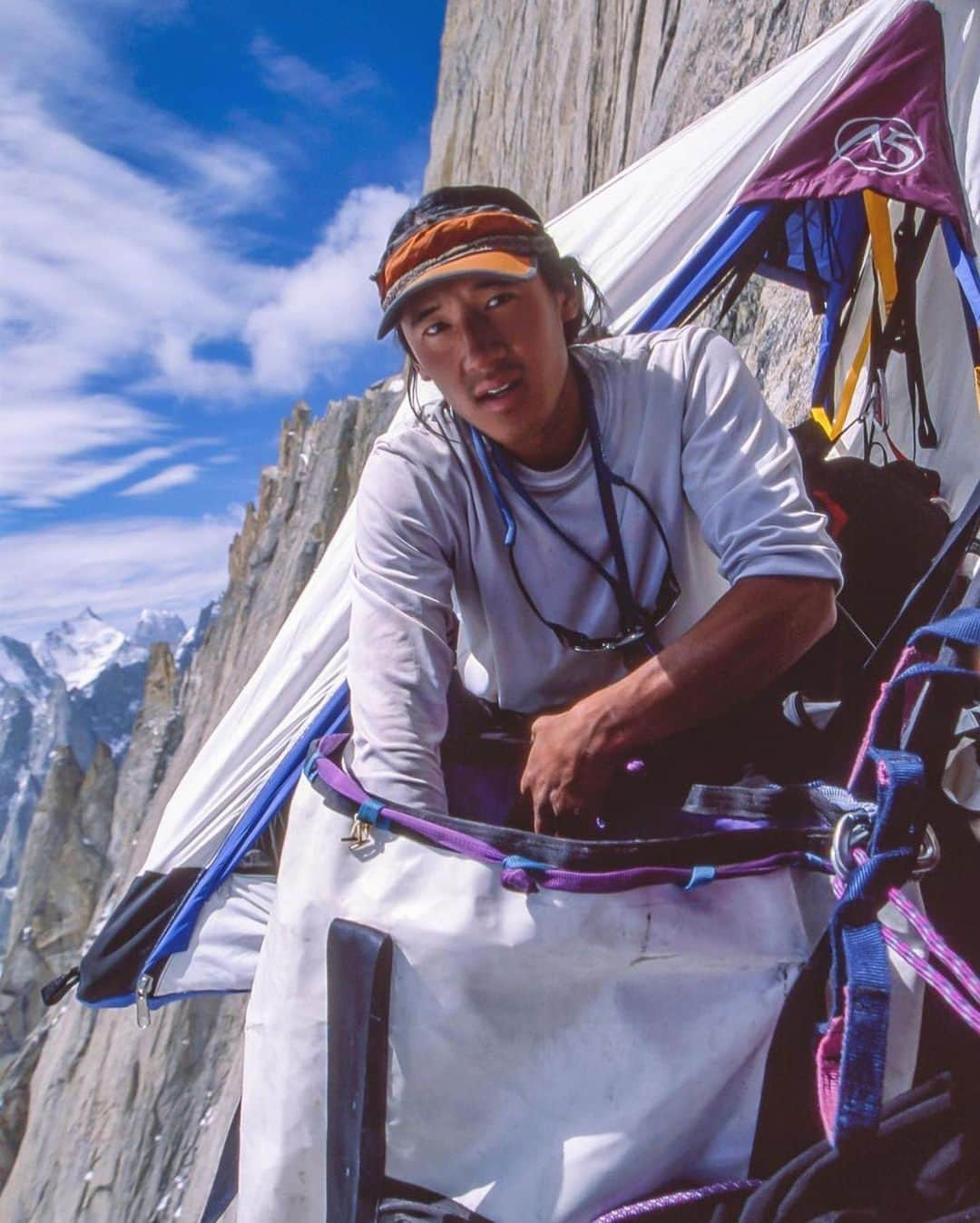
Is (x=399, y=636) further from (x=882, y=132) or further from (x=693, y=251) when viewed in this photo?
(x=882, y=132)

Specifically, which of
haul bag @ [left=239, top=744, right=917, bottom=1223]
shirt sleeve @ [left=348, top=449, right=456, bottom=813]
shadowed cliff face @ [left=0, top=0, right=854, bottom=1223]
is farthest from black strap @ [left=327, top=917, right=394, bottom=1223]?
shadowed cliff face @ [left=0, top=0, right=854, bottom=1223]

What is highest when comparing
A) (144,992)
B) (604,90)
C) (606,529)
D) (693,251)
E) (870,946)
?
(604,90)

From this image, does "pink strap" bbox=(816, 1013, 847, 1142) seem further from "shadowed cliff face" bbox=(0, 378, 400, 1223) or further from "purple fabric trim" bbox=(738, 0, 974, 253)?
"shadowed cliff face" bbox=(0, 378, 400, 1223)

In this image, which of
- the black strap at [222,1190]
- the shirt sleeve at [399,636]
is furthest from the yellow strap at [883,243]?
the black strap at [222,1190]

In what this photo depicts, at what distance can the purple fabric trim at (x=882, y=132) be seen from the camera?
259 cm

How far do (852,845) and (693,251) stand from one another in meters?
2.26

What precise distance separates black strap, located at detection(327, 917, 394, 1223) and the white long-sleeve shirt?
0.46m

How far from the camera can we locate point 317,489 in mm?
22188

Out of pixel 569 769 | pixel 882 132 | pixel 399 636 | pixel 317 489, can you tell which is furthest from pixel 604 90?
pixel 317 489

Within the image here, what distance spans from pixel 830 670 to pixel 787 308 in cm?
372

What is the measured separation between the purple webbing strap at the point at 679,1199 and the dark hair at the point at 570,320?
1.56 metres

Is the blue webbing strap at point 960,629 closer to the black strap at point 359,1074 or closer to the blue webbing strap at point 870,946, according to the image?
the blue webbing strap at point 870,946

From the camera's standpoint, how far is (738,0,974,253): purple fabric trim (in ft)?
8.51

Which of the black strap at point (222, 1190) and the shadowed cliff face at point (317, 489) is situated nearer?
the black strap at point (222, 1190)
